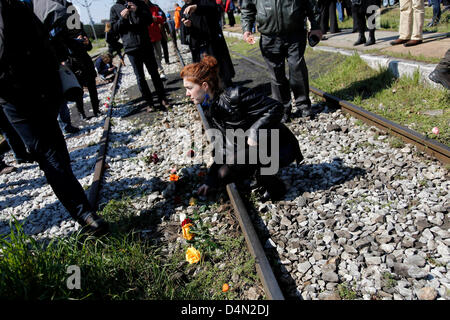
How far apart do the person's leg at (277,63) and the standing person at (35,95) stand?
2875 mm

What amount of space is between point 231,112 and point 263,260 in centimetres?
131

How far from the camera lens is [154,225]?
3.22 m

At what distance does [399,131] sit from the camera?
12.0 feet

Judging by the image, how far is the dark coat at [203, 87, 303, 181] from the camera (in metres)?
2.87

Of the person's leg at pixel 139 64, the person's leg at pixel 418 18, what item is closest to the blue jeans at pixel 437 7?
the person's leg at pixel 418 18

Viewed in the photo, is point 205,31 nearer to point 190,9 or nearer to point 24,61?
point 190,9

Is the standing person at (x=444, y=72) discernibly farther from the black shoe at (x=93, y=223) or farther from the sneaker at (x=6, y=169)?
the sneaker at (x=6, y=169)

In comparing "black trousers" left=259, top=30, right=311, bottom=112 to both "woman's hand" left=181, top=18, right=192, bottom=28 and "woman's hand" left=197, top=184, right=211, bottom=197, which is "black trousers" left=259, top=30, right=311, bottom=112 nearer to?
"woman's hand" left=181, top=18, right=192, bottom=28

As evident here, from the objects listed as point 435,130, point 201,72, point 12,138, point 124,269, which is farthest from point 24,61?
point 435,130

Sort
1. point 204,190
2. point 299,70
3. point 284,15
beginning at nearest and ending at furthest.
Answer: point 204,190, point 284,15, point 299,70

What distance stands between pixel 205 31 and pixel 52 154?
3619 mm

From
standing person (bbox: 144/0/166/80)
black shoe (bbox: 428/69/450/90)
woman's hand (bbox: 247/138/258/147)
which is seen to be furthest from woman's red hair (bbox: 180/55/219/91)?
standing person (bbox: 144/0/166/80)
